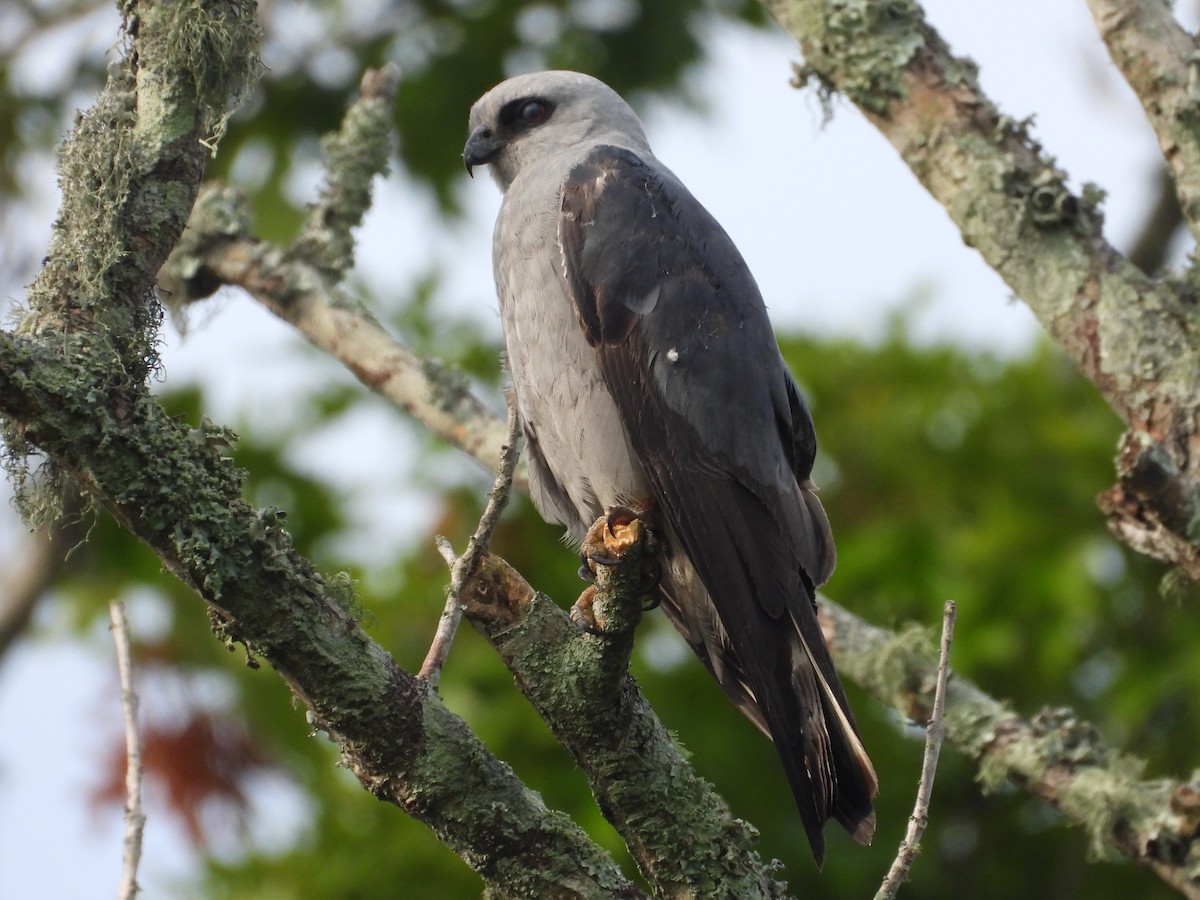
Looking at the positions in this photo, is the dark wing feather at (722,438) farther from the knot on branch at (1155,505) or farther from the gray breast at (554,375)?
the knot on branch at (1155,505)

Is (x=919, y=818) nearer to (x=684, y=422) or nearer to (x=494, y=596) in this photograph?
(x=494, y=596)

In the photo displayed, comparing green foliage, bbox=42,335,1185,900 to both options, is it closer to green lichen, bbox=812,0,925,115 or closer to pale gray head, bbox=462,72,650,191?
pale gray head, bbox=462,72,650,191

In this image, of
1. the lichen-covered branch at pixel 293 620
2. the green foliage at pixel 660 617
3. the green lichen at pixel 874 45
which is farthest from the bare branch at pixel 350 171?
the lichen-covered branch at pixel 293 620

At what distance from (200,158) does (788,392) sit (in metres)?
1.72

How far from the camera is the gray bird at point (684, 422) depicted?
3070 millimetres

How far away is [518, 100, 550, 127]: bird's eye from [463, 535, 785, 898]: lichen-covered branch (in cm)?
231

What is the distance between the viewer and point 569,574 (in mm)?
6688

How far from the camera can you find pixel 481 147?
4574mm

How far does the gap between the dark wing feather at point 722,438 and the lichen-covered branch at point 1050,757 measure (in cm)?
60

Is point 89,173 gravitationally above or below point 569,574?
below

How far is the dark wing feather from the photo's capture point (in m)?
2.99

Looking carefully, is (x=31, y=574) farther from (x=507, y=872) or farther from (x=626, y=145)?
(x=507, y=872)

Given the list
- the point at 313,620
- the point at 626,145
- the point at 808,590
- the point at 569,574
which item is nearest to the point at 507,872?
the point at 313,620

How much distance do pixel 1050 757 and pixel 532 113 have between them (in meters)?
2.67
